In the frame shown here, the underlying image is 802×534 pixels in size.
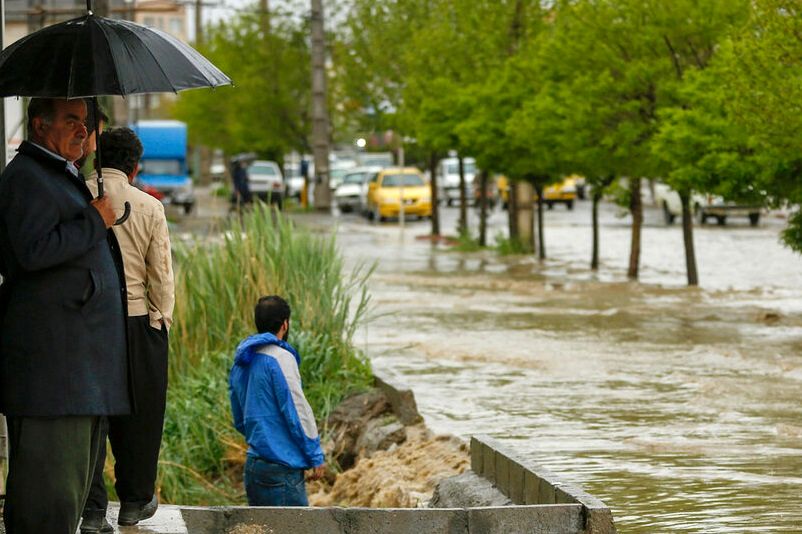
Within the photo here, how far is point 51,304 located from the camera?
5473 mm

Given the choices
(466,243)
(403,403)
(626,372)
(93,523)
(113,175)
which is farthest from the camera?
(466,243)

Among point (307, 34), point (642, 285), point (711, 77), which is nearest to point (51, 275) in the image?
point (711, 77)

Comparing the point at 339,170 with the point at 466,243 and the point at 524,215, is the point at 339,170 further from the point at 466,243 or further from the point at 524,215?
the point at 524,215

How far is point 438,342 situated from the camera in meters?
17.8

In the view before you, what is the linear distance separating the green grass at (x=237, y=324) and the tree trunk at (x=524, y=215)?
19.7 m

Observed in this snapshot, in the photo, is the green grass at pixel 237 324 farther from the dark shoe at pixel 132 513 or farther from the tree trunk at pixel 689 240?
the tree trunk at pixel 689 240

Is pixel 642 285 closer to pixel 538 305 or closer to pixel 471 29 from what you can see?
pixel 538 305

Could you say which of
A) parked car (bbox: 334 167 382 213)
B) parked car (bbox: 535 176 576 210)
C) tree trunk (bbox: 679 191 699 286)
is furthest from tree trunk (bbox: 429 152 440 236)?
parked car (bbox: 535 176 576 210)

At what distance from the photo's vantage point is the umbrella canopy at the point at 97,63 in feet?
19.8

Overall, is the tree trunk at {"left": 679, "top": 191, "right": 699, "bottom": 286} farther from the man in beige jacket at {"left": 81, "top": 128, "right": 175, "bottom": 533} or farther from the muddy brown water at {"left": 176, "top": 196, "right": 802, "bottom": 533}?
the man in beige jacket at {"left": 81, "top": 128, "right": 175, "bottom": 533}

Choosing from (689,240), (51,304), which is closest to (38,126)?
(51,304)

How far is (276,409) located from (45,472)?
2.95 m

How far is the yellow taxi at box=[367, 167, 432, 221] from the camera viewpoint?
50406mm

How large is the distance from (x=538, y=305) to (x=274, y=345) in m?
14.1
